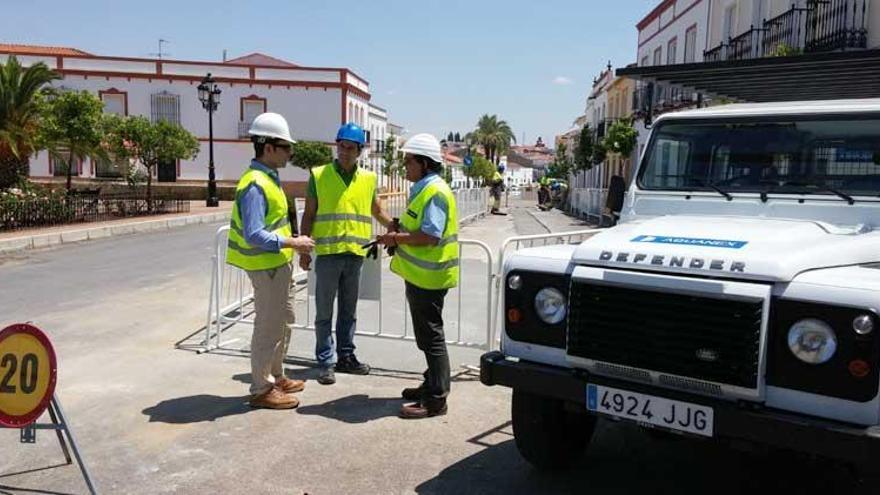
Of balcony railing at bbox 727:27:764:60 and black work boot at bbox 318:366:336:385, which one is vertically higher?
balcony railing at bbox 727:27:764:60

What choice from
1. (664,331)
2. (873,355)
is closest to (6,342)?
(664,331)

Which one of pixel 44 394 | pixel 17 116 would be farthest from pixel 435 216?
pixel 17 116

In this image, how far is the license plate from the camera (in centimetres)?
323

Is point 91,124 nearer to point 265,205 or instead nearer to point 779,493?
point 265,205

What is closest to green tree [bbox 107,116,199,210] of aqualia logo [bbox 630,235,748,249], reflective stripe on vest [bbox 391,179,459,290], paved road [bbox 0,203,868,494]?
paved road [bbox 0,203,868,494]

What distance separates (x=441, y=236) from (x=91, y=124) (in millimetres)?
18692

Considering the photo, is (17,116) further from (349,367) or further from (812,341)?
(812,341)

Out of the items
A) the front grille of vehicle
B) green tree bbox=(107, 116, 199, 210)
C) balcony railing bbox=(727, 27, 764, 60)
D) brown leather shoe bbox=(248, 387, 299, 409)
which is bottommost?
brown leather shoe bbox=(248, 387, 299, 409)

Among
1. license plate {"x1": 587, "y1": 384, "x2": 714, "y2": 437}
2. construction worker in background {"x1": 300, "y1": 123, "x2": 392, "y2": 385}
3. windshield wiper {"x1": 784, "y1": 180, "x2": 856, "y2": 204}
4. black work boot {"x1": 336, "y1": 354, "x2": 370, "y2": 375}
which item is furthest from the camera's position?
black work boot {"x1": 336, "y1": 354, "x2": 370, "y2": 375}

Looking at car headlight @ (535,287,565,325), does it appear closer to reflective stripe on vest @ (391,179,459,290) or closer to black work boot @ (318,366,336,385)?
reflective stripe on vest @ (391,179,459,290)

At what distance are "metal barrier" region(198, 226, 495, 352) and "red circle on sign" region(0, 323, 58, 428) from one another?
10.4 feet

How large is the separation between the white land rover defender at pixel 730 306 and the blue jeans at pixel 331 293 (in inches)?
84.3

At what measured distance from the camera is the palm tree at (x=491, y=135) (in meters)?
95.4

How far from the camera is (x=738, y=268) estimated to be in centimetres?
317
